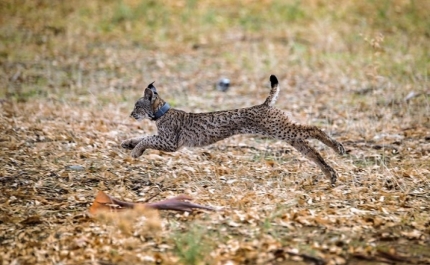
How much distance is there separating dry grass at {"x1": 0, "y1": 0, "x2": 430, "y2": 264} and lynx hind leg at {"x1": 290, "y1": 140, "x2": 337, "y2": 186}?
5.6 inches

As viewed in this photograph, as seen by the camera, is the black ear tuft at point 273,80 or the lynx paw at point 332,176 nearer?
the lynx paw at point 332,176

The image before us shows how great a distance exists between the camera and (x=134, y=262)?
18.2ft

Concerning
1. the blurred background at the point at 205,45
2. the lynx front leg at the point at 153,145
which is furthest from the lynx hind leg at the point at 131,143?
the blurred background at the point at 205,45

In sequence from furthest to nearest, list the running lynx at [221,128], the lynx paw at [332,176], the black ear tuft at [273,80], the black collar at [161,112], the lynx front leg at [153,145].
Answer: the black collar at [161,112], the lynx front leg at [153,145], the running lynx at [221,128], the black ear tuft at [273,80], the lynx paw at [332,176]

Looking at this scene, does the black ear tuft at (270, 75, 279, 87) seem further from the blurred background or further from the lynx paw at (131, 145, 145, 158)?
the blurred background

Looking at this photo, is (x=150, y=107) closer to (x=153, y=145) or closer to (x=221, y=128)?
(x=153, y=145)

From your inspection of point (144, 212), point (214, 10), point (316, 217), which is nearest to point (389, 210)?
point (316, 217)

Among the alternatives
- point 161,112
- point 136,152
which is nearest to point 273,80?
point 161,112

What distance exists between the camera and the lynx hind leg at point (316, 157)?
7.46m

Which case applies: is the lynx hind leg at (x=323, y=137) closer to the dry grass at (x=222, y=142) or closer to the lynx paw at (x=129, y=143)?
the dry grass at (x=222, y=142)

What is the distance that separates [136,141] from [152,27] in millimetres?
8577

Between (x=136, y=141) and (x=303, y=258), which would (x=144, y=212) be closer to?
(x=303, y=258)

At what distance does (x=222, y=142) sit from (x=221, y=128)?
141 cm

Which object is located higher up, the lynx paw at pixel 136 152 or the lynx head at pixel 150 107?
the lynx head at pixel 150 107
